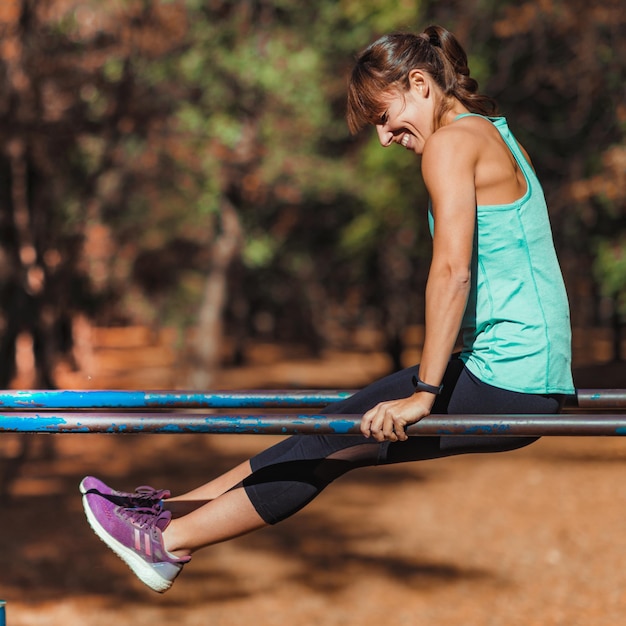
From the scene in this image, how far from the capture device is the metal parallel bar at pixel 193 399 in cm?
265

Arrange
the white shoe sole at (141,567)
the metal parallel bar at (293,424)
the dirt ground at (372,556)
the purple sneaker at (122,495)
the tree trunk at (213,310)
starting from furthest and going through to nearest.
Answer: the tree trunk at (213,310), the dirt ground at (372,556), the purple sneaker at (122,495), the white shoe sole at (141,567), the metal parallel bar at (293,424)

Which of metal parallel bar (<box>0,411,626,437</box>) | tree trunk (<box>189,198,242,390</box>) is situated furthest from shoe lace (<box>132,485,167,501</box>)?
tree trunk (<box>189,198,242,390</box>)

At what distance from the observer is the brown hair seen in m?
2.44

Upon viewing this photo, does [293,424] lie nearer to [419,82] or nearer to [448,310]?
[448,310]

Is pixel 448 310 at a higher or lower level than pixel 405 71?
lower

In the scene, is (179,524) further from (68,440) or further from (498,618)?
(68,440)

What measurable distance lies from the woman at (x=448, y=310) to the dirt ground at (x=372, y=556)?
186 inches

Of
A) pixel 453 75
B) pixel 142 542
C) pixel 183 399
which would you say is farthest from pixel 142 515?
pixel 453 75

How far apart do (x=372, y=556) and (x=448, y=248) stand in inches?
269

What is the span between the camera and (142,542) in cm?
252

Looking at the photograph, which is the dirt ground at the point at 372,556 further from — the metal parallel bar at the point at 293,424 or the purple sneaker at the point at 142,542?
the metal parallel bar at the point at 293,424

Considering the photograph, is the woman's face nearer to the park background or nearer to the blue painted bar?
the blue painted bar

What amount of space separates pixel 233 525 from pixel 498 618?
16.6 ft

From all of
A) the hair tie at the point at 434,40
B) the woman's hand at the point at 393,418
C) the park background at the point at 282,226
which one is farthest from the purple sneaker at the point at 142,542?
the park background at the point at 282,226
